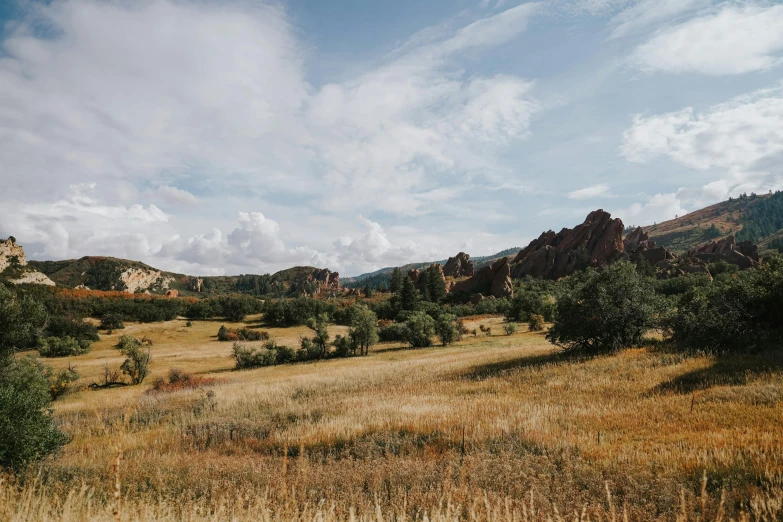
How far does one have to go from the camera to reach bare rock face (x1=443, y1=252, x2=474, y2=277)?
186250 millimetres

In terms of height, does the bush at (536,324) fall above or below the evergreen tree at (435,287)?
below

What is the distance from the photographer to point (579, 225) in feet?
528

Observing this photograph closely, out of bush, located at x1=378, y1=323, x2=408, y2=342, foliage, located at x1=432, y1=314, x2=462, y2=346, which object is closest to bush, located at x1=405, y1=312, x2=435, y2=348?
foliage, located at x1=432, y1=314, x2=462, y2=346

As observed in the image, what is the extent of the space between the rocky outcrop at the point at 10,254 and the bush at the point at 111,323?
184 feet

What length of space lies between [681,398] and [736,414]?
2.27m

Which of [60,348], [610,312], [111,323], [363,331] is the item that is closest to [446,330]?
[363,331]

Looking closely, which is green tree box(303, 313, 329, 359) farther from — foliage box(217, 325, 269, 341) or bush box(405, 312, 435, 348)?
foliage box(217, 325, 269, 341)

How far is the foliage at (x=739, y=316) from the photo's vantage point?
18.2 m

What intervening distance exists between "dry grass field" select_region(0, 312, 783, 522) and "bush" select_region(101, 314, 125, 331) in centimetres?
7892

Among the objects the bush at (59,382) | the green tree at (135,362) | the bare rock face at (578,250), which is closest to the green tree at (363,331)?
the green tree at (135,362)

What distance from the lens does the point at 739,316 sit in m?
19.0

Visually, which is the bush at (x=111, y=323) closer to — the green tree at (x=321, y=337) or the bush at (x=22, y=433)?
the green tree at (x=321, y=337)

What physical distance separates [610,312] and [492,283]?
98022 millimetres

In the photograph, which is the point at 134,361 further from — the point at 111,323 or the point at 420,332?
the point at 111,323
